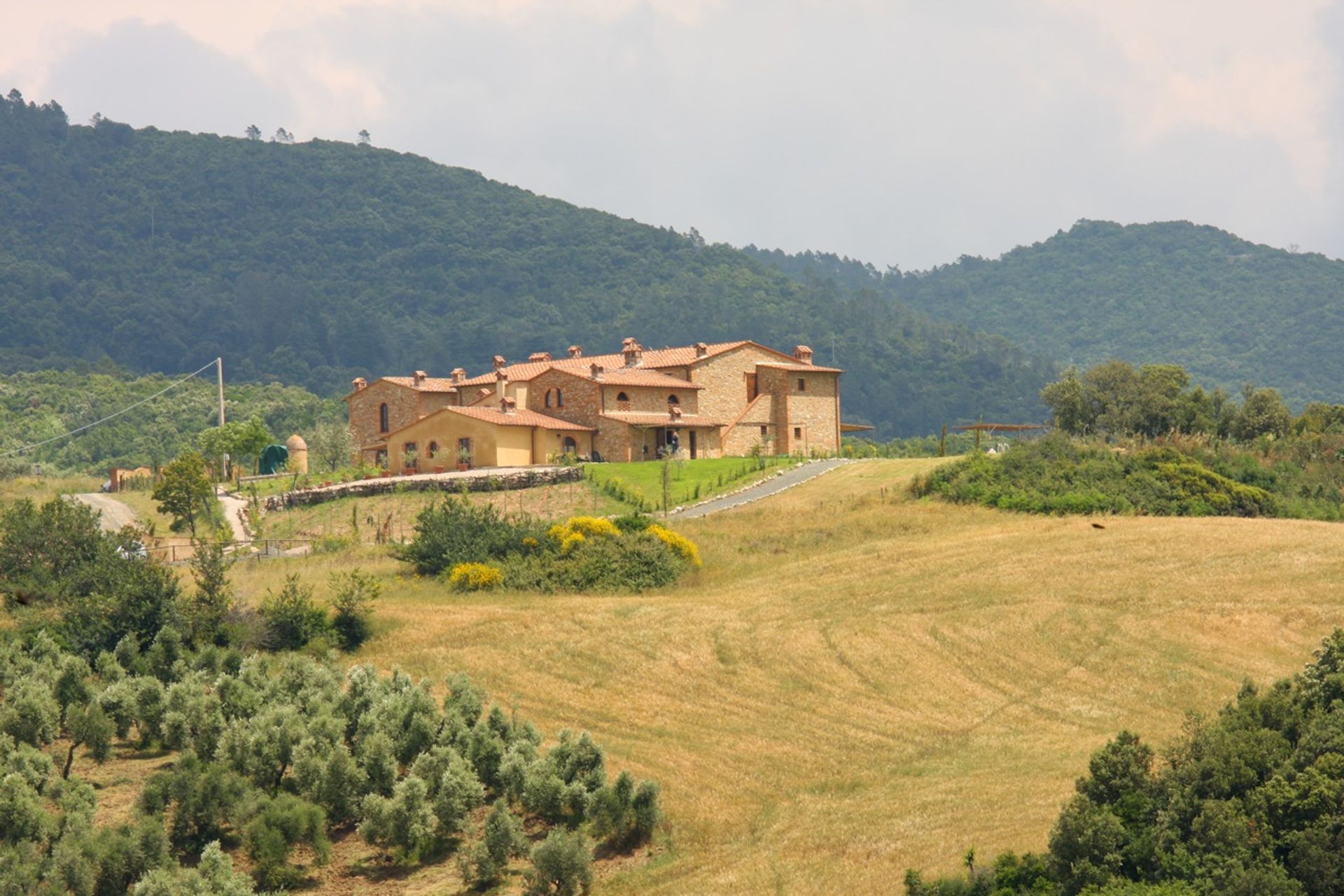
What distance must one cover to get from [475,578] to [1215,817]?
25008 millimetres

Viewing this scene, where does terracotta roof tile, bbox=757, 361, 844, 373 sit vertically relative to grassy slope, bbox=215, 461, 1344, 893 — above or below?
above

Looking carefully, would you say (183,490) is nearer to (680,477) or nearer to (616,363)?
(680,477)

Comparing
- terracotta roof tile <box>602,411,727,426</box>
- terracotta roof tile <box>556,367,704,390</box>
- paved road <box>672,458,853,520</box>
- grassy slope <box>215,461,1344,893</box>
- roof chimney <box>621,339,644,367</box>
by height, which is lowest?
grassy slope <box>215,461,1344,893</box>

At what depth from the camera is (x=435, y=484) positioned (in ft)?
182

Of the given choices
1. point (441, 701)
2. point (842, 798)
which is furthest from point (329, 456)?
point (842, 798)

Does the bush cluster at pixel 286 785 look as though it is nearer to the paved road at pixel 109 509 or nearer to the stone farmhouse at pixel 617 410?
the paved road at pixel 109 509

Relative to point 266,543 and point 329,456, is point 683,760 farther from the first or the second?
point 329,456

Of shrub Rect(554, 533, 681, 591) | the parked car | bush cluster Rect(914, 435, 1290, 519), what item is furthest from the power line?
shrub Rect(554, 533, 681, 591)

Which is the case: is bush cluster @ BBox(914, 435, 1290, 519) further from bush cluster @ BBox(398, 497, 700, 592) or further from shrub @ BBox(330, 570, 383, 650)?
shrub @ BBox(330, 570, 383, 650)

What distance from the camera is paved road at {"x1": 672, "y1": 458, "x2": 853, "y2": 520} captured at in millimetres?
51312

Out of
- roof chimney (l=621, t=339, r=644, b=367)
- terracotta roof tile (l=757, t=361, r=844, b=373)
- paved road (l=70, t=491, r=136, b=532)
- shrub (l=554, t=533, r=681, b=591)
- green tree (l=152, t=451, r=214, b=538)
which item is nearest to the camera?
shrub (l=554, t=533, r=681, b=591)

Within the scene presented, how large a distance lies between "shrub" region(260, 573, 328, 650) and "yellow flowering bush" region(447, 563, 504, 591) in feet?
19.6

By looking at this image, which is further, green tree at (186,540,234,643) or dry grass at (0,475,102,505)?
dry grass at (0,475,102,505)

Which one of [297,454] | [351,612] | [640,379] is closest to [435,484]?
[640,379]
